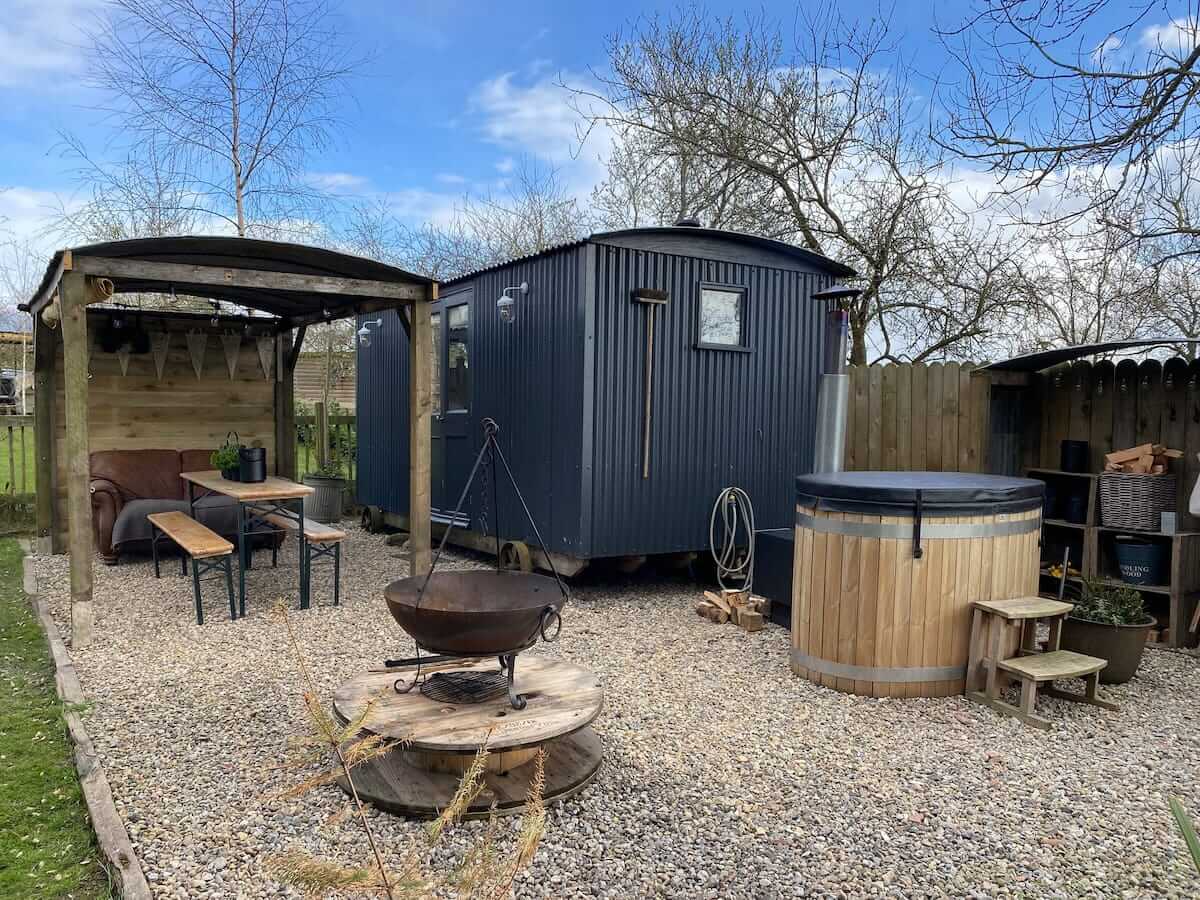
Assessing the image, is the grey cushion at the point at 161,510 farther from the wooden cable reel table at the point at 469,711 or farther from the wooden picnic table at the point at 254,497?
the wooden cable reel table at the point at 469,711

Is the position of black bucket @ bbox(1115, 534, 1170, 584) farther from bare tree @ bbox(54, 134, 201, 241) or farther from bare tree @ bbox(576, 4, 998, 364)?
bare tree @ bbox(54, 134, 201, 241)

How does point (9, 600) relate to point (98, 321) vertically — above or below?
below

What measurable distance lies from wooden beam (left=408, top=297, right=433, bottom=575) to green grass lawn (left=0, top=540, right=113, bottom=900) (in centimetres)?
242

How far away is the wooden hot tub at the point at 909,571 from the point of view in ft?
14.3

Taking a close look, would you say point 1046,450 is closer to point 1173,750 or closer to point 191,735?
point 1173,750

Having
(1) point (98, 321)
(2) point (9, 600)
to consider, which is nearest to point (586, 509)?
(2) point (9, 600)

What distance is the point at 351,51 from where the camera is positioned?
1203cm

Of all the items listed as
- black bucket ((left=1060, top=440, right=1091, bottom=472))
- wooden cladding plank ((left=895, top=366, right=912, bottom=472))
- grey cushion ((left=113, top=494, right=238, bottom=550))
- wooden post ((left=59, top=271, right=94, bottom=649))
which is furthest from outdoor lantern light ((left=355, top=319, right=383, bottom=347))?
black bucket ((left=1060, top=440, right=1091, bottom=472))

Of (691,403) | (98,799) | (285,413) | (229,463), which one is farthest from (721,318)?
(98,799)

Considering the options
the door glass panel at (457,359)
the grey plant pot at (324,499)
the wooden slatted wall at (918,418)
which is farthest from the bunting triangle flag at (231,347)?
the wooden slatted wall at (918,418)

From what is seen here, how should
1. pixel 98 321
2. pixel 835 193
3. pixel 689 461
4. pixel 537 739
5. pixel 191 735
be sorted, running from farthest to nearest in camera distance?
pixel 835 193
pixel 98 321
pixel 689 461
pixel 191 735
pixel 537 739

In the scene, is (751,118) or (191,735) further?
(751,118)

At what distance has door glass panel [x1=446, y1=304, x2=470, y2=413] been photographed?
8.20 metres

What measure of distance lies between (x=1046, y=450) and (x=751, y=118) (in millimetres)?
6073
